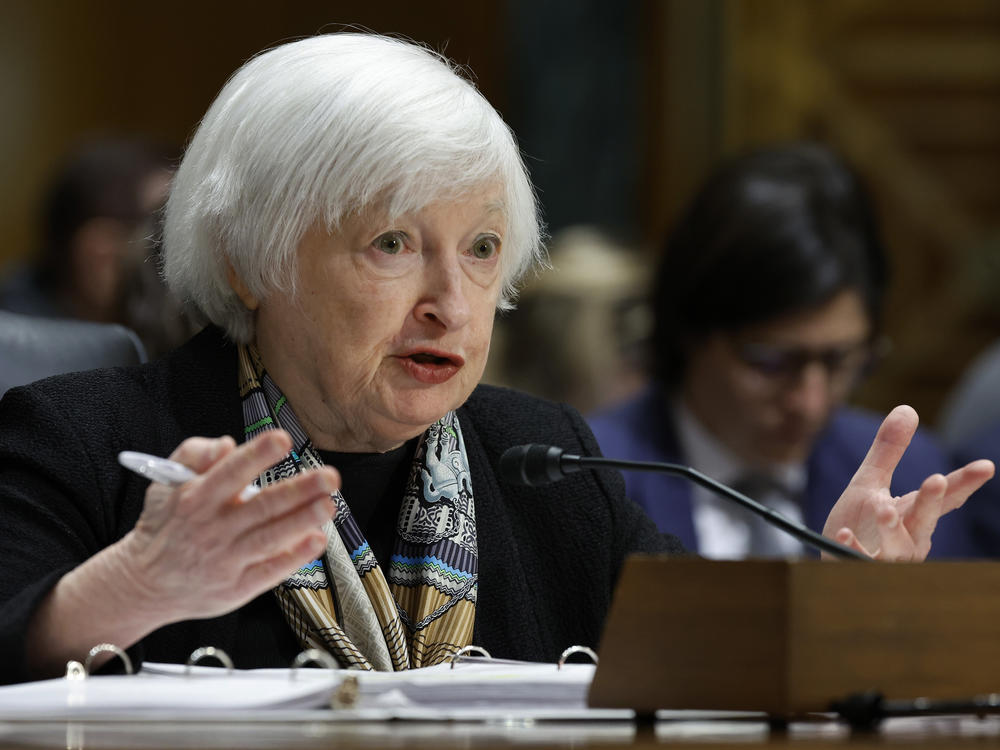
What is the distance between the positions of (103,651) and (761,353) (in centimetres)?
210

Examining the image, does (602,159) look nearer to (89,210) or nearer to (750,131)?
(750,131)

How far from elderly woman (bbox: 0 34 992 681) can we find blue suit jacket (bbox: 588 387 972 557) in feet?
4.04

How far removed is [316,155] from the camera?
1.82 metres

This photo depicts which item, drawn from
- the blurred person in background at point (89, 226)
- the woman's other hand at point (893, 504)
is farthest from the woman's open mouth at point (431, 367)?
the blurred person in background at point (89, 226)

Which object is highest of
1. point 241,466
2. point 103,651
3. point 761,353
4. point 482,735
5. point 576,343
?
point 576,343

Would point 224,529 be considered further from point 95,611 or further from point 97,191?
point 97,191

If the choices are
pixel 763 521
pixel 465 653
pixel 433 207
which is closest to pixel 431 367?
pixel 433 207

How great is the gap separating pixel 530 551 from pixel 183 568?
77 centimetres

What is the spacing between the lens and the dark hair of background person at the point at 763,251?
11.0ft

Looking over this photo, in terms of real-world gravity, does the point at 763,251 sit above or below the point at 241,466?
above

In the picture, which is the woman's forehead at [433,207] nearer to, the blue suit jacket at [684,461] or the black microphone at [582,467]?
the black microphone at [582,467]

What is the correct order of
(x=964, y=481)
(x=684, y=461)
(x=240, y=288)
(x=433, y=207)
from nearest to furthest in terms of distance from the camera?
(x=964, y=481) < (x=433, y=207) < (x=240, y=288) < (x=684, y=461)

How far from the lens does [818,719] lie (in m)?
1.30

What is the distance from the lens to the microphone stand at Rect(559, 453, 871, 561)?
144 centimetres
